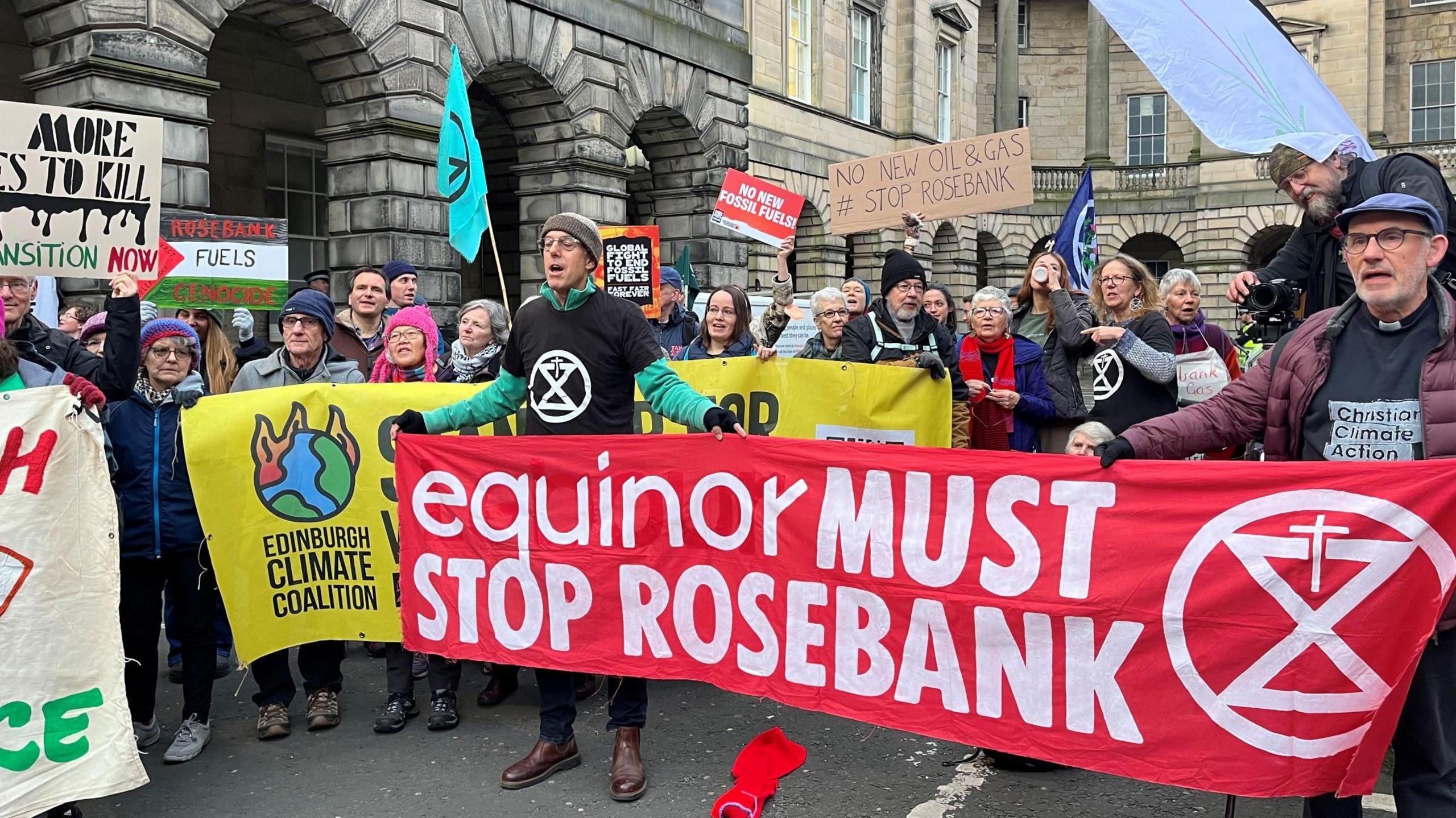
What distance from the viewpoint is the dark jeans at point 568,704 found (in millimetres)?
4121

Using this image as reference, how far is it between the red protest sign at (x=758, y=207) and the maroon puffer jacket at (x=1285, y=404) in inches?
322

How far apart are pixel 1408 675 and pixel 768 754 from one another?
2.23m

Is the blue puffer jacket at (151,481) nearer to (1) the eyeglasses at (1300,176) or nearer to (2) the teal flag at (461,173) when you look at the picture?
(2) the teal flag at (461,173)

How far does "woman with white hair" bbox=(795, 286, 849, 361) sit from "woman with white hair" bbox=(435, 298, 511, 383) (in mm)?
1714

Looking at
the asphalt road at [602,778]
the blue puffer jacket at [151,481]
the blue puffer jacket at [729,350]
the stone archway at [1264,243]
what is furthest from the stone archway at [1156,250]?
the blue puffer jacket at [151,481]

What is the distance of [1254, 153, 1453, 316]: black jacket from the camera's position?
145 inches

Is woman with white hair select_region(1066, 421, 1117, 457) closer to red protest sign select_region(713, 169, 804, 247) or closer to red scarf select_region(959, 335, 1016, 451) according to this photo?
red scarf select_region(959, 335, 1016, 451)

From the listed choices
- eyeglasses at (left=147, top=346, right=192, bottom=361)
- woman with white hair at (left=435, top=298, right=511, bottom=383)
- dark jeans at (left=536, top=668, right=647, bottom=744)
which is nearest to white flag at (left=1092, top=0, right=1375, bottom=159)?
dark jeans at (left=536, top=668, right=647, bottom=744)

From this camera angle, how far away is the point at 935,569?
11.2 ft

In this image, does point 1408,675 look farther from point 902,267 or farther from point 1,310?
point 1,310

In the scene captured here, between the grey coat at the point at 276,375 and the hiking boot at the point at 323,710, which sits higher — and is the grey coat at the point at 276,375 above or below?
above

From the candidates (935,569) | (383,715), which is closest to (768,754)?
(935,569)

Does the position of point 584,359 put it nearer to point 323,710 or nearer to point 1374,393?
point 323,710

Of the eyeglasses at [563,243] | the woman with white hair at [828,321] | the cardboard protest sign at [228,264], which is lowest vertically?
the woman with white hair at [828,321]
